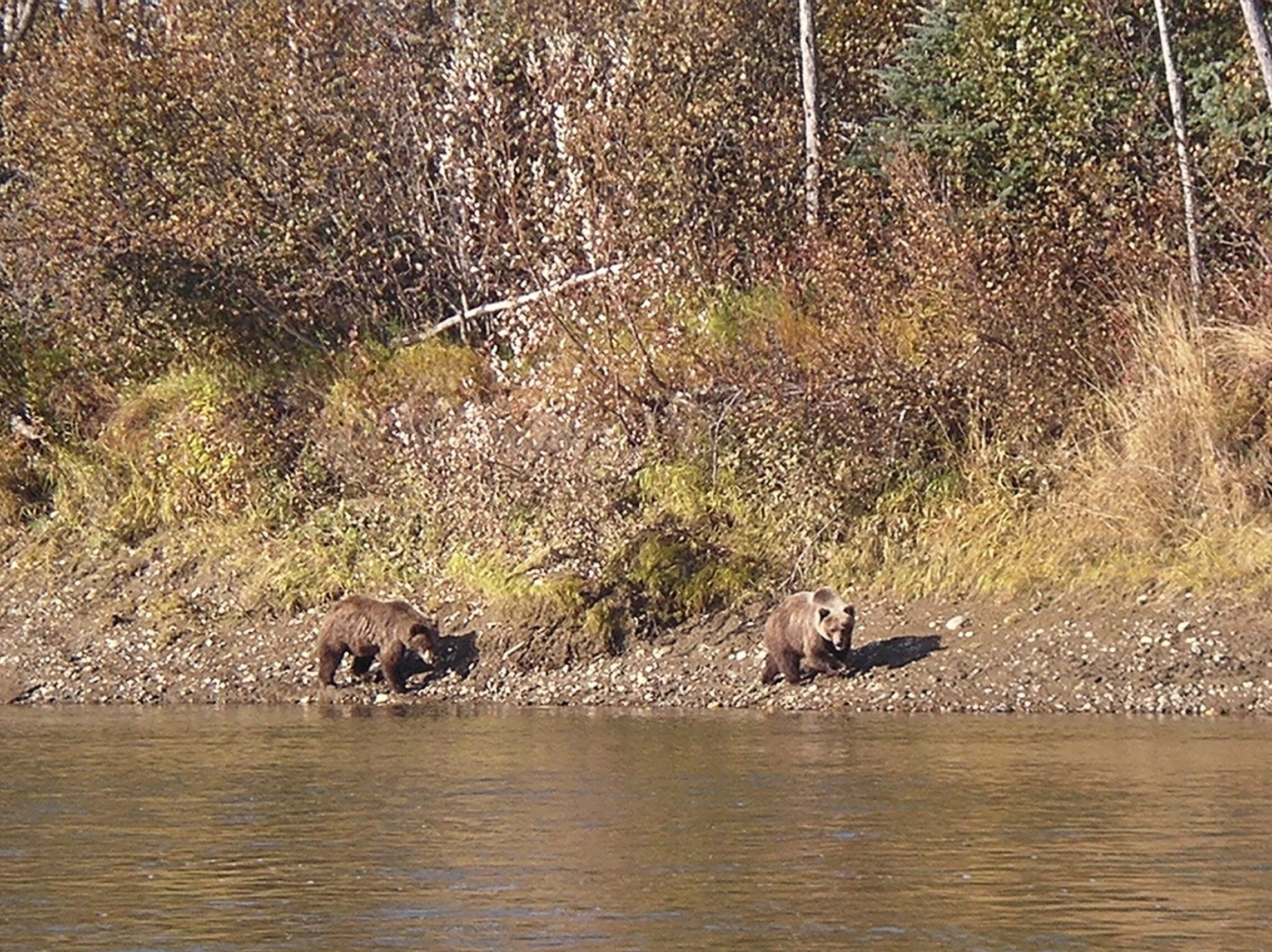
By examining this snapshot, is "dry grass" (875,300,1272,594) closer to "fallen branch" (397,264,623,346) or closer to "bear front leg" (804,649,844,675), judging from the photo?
"bear front leg" (804,649,844,675)

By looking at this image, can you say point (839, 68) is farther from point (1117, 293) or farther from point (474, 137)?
point (1117, 293)

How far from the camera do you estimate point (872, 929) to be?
9.29 meters

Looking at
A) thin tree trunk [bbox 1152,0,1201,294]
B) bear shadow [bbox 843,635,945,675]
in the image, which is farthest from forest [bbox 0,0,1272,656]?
bear shadow [bbox 843,635,945,675]

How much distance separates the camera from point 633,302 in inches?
854

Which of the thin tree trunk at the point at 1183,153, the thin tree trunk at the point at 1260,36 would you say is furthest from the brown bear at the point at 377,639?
the thin tree trunk at the point at 1260,36

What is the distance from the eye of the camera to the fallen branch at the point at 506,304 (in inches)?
861

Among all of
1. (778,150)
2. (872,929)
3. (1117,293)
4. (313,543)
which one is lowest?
(872,929)

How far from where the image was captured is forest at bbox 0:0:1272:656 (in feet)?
66.4

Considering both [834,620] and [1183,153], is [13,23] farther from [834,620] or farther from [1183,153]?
[834,620]

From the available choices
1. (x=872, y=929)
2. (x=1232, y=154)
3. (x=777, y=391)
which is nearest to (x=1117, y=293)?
(x=1232, y=154)

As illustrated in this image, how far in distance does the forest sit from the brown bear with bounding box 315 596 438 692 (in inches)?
38.2

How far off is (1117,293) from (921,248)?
175 centimetres

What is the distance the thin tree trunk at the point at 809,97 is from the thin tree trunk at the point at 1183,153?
148 inches

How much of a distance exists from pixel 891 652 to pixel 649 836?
7.15 m
